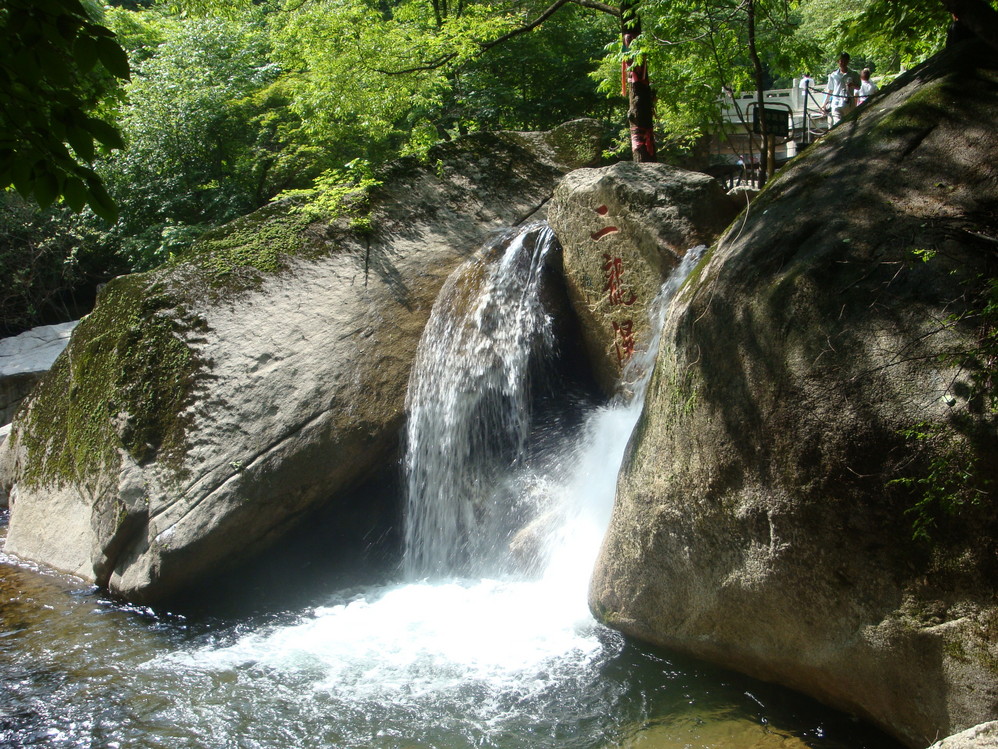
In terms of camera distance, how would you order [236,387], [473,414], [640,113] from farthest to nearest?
[640,113], [473,414], [236,387]

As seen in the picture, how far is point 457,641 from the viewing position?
540 cm

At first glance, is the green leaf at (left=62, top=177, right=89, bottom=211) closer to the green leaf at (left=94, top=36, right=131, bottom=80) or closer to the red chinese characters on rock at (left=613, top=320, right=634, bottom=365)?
the green leaf at (left=94, top=36, right=131, bottom=80)

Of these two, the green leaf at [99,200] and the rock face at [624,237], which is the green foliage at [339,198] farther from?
the green leaf at [99,200]

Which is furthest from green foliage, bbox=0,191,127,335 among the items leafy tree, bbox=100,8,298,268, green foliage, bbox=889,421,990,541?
green foliage, bbox=889,421,990,541

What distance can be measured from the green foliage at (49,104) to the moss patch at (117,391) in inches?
168

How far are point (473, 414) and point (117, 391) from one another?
3.33 m

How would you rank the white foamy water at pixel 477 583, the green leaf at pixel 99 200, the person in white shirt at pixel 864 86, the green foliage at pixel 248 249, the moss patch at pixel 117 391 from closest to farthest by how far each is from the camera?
the green leaf at pixel 99 200, the white foamy water at pixel 477 583, the moss patch at pixel 117 391, the green foliage at pixel 248 249, the person in white shirt at pixel 864 86

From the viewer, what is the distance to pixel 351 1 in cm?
1010

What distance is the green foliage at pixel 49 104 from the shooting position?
8.64 ft

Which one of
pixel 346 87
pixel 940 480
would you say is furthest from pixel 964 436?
pixel 346 87

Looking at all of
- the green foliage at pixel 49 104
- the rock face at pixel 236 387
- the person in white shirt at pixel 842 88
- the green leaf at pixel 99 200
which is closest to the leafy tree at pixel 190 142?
the rock face at pixel 236 387

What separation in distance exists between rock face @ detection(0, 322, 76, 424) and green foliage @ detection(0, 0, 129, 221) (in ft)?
34.6

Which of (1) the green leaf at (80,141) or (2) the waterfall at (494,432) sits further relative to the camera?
(2) the waterfall at (494,432)

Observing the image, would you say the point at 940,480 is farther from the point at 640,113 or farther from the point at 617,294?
the point at 640,113
